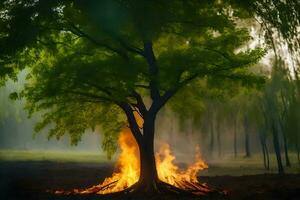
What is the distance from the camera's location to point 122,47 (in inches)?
669

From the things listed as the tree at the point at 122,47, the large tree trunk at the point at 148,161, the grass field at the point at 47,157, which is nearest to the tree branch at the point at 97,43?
the tree at the point at 122,47

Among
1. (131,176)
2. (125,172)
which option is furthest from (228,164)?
(125,172)

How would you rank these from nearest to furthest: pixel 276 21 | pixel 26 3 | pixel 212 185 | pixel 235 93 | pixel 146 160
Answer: pixel 276 21, pixel 26 3, pixel 146 160, pixel 235 93, pixel 212 185

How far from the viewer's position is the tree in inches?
547

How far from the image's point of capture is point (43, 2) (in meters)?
13.2

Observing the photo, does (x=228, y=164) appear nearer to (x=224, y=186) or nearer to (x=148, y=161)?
(x=224, y=186)

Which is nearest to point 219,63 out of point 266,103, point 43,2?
point 43,2

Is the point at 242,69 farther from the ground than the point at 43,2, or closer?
closer

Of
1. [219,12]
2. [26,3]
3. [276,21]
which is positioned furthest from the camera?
[219,12]

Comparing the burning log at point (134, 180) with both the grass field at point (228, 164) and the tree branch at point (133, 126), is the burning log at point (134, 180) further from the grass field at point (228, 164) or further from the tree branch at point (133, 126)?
the grass field at point (228, 164)

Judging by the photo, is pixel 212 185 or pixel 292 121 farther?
pixel 292 121

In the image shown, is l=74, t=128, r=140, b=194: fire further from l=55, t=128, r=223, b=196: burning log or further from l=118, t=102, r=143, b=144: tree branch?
l=118, t=102, r=143, b=144: tree branch

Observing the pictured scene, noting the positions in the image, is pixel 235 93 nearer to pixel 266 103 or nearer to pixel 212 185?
pixel 212 185

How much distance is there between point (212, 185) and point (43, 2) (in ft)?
43.7
